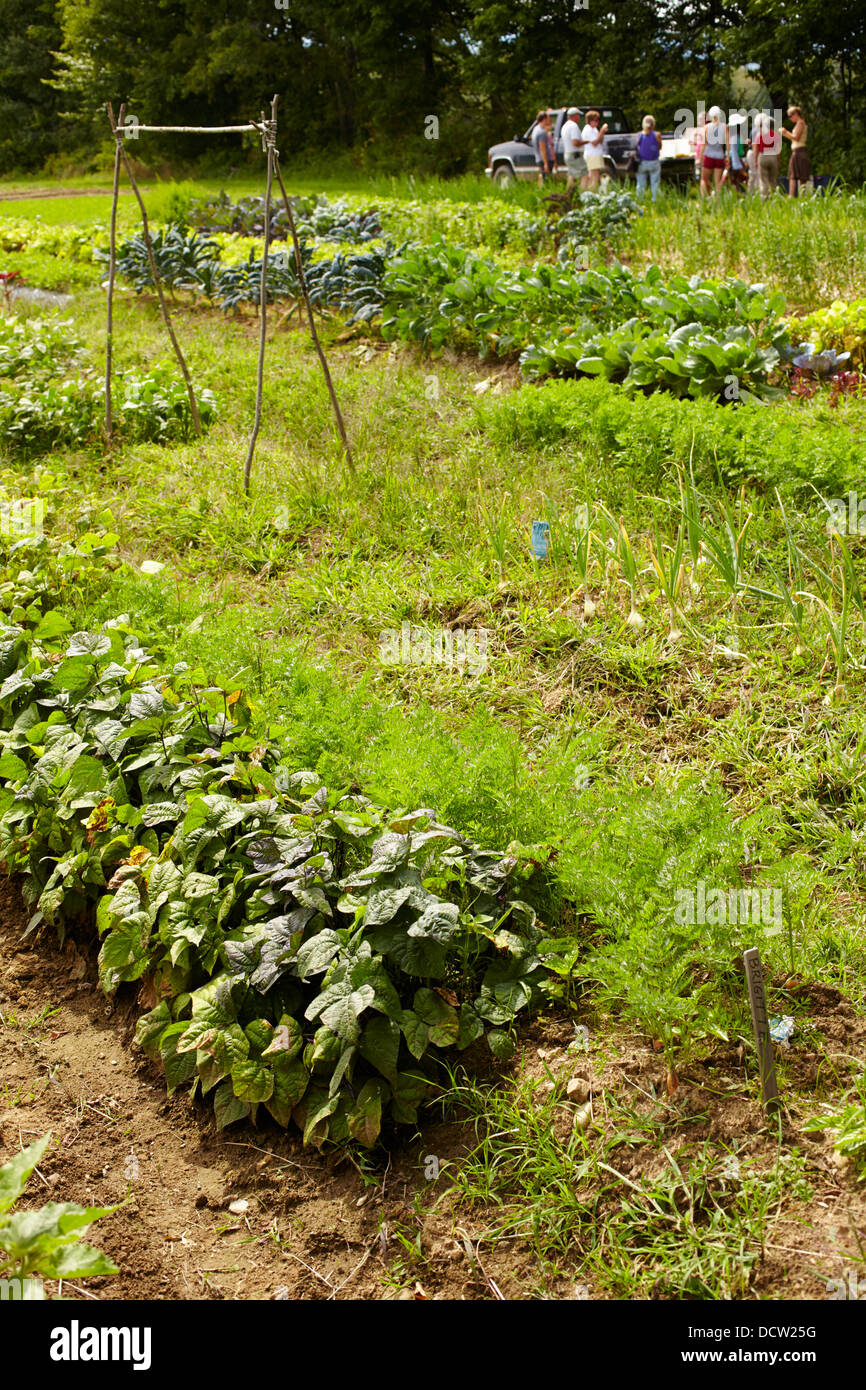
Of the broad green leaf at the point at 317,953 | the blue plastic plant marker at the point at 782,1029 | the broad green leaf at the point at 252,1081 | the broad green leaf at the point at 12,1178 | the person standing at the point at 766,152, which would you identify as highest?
the person standing at the point at 766,152

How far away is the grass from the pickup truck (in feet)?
30.1

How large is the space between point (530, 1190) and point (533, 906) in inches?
28.5

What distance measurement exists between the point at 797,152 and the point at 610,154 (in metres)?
4.33

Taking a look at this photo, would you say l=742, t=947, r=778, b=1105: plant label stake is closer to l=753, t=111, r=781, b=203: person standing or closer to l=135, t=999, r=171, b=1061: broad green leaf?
l=135, t=999, r=171, b=1061: broad green leaf

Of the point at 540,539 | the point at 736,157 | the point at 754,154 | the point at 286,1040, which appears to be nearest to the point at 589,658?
the point at 540,539

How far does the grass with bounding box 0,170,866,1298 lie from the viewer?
2283mm

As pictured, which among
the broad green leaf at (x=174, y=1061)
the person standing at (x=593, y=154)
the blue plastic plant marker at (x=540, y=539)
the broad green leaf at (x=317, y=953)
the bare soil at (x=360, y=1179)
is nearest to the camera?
the bare soil at (x=360, y=1179)

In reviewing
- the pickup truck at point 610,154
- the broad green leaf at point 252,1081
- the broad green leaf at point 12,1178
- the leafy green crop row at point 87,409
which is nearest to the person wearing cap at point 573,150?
the pickup truck at point 610,154

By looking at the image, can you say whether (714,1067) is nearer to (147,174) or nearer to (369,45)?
(369,45)

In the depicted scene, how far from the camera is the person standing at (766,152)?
11453mm

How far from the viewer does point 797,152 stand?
12.6 m

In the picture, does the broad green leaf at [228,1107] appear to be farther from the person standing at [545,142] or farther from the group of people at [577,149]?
the person standing at [545,142]

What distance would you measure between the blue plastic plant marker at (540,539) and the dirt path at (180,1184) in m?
2.45

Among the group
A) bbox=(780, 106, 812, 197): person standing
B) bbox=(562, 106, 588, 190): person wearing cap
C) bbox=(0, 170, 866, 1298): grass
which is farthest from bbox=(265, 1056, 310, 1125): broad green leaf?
bbox=(562, 106, 588, 190): person wearing cap
